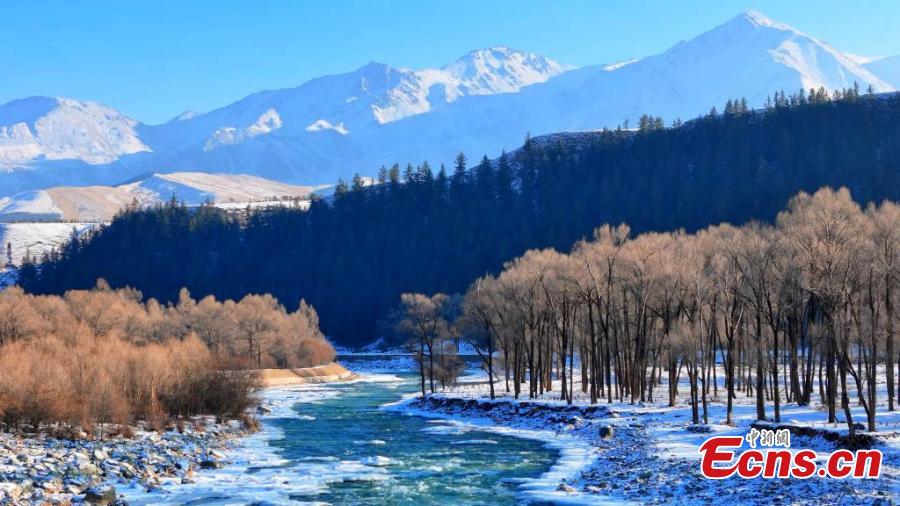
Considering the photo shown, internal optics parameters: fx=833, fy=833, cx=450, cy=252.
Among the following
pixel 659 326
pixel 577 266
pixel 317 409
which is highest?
pixel 577 266

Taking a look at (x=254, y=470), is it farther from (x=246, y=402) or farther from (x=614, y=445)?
(x=246, y=402)

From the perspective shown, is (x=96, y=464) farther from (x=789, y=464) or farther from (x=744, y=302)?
(x=744, y=302)

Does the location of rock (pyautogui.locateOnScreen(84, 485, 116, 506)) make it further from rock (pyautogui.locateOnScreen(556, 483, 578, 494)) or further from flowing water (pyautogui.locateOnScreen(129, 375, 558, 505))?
rock (pyautogui.locateOnScreen(556, 483, 578, 494))

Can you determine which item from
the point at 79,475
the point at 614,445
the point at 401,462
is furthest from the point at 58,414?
the point at 614,445

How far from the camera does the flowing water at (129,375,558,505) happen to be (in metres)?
34.6

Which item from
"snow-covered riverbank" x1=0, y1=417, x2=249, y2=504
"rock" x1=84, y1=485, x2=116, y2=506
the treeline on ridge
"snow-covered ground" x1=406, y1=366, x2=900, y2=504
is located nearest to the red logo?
"snow-covered ground" x1=406, y1=366, x2=900, y2=504

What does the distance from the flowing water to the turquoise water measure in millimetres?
44

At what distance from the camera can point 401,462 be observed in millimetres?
44219

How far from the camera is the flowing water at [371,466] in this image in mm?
34625

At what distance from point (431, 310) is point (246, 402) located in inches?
1378

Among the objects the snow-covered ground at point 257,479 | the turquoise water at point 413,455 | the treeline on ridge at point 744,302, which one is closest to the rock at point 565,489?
the turquoise water at point 413,455

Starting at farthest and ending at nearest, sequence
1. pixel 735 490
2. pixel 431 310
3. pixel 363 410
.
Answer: pixel 431 310 → pixel 363 410 → pixel 735 490

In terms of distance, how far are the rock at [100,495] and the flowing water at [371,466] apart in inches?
34.0

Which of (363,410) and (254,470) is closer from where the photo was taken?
(254,470)
